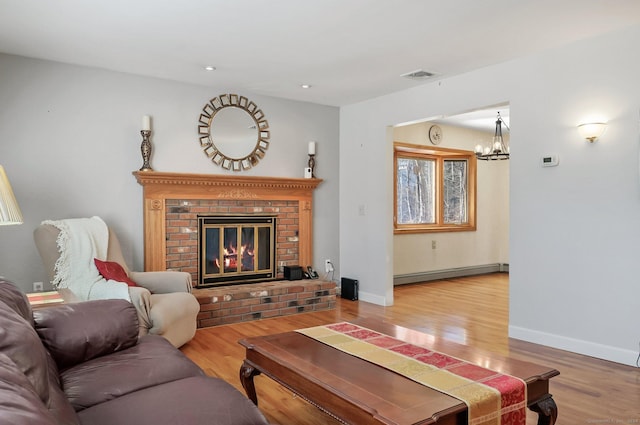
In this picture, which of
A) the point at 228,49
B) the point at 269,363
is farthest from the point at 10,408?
the point at 228,49

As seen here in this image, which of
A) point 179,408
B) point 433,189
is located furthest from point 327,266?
point 179,408

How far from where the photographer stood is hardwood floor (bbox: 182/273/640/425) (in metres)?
2.57

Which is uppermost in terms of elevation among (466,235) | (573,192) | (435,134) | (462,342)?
(435,134)

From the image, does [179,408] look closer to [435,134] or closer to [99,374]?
[99,374]

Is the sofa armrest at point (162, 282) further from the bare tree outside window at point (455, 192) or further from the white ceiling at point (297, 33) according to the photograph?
the bare tree outside window at point (455, 192)

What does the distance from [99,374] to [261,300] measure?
2.83 meters

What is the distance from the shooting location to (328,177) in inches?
235

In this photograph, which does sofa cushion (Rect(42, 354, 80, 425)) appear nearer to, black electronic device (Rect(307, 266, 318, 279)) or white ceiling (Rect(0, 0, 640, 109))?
white ceiling (Rect(0, 0, 640, 109))

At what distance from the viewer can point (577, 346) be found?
3.65 metres

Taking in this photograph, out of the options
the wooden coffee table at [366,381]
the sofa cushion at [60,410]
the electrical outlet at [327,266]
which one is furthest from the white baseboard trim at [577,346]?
the sofa cushion at [60,410]

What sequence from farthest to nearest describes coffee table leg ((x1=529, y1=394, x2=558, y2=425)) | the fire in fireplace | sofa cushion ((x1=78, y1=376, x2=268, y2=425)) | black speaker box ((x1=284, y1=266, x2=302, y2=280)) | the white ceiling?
black speaker box ((x1=284, y1=266, x2=302, y2=280)) < the fire in fireplace < the white ceiling < coffee table leg ((x1=529, y1=394, x2=558, y2=425)) < sofa cushion ((x1=78, y1=376, x2=268, y2=425))

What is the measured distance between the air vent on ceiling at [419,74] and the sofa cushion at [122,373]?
3342 millimetres

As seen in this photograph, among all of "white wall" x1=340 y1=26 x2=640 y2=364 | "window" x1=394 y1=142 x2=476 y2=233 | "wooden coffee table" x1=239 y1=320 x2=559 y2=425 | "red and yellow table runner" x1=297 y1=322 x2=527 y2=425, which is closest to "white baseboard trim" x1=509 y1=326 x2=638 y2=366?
"white wall" x1=340 y1=26 x2=640 y2=364

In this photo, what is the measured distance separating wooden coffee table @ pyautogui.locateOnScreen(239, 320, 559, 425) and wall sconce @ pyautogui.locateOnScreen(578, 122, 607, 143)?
213cm
